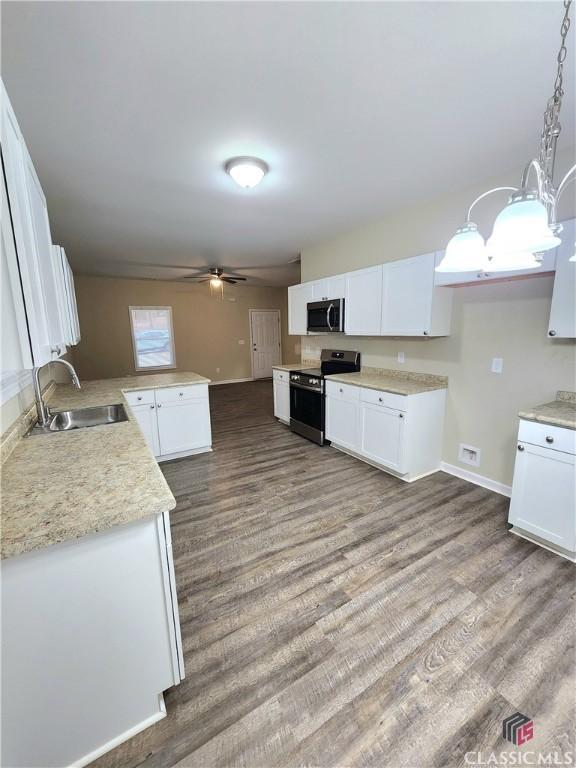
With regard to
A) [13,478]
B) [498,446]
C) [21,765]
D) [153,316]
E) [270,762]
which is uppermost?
[153,316]

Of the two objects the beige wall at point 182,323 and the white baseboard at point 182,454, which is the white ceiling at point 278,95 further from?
the beige wall at point 182,323

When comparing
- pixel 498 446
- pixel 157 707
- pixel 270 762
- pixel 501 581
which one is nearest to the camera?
pixel 270 762

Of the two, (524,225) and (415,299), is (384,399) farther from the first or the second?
(524,225)

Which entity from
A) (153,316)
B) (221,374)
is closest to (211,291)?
(153,316)

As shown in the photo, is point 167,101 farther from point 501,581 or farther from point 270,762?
point 501,581

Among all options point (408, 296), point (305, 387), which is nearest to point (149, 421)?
point (305, 387)

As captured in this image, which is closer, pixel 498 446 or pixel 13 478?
pixel 13 478

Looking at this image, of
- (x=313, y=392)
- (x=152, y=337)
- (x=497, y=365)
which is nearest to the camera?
(x=497, y=365)

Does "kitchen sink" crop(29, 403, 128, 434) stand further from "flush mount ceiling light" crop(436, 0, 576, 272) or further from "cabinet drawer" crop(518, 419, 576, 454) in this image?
"cabinet drawer" crop(518, 419, 576, 454)

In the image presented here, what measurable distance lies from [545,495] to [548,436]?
0.40 m

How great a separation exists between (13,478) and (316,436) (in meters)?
3.02

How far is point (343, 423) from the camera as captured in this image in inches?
138

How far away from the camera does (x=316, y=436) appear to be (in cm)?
388

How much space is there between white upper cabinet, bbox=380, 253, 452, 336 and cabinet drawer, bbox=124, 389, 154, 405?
2584mm
